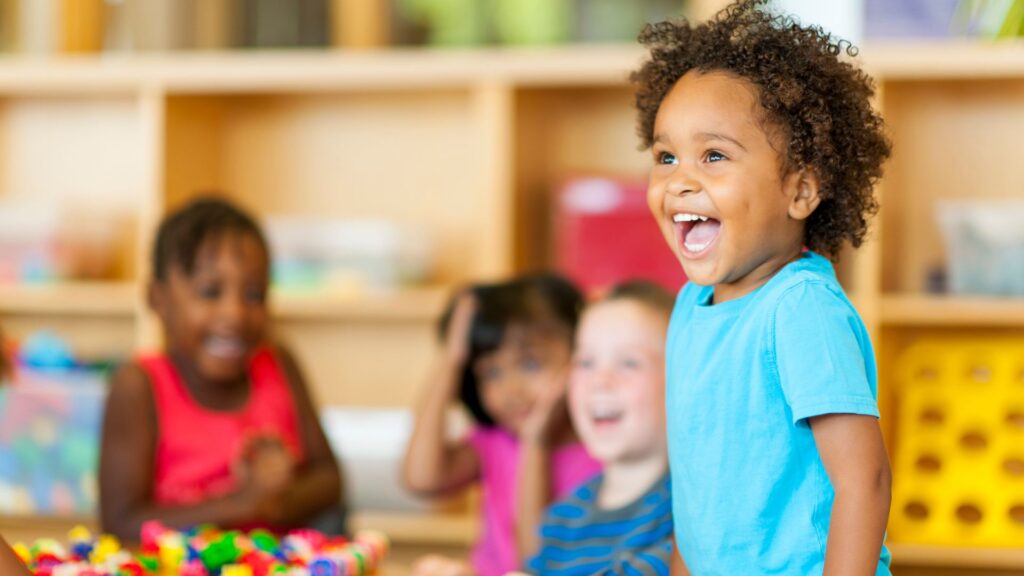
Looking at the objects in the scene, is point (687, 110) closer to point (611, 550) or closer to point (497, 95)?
point (611, 550)

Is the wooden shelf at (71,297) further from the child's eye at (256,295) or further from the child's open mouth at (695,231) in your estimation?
the child's open mouth at (695,231)

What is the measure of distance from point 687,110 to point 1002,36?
74 centimetres

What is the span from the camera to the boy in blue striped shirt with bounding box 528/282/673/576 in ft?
4.66

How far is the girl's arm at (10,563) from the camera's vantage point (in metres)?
1.06

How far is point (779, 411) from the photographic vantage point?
1.01m

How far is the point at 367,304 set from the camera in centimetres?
241

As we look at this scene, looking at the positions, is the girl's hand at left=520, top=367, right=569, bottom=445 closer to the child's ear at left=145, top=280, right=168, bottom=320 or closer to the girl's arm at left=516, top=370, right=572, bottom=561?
the girl's arm at left=516, top=370, right=572, bottom=561

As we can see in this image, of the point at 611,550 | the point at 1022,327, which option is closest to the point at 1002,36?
the point at 611,550

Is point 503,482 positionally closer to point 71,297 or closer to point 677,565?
point 677,565

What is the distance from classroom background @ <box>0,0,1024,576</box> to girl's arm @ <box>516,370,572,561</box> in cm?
59

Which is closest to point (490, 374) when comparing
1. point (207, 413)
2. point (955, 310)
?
point (207, 413)

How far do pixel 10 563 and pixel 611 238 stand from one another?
1.46 m

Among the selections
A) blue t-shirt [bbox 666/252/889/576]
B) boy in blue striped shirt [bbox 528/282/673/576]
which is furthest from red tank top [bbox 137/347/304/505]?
blue t-shirt [bbox 666/252/889/576]

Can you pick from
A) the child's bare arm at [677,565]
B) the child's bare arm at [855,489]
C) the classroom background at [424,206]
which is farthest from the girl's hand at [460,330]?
the child's bare arm at [855,489]
